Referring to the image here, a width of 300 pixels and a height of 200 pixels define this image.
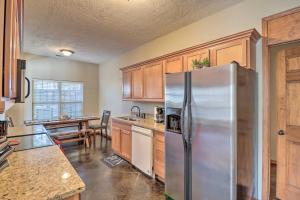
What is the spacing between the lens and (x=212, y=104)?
1823mm

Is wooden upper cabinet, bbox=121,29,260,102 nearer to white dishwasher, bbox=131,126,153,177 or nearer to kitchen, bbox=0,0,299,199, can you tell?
kitchen, bbox=0,0,299,199

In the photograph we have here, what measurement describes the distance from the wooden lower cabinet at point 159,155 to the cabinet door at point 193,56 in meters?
1.17

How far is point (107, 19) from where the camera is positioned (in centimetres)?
289

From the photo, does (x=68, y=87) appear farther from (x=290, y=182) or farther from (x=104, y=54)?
(x=290, y=182)

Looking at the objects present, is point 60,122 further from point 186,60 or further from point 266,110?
point 266,110

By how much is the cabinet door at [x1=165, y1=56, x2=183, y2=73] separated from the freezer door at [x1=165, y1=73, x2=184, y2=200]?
24.0 inches

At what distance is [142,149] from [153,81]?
1.32 meters

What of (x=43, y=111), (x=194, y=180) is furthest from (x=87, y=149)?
(x=194, y=180)

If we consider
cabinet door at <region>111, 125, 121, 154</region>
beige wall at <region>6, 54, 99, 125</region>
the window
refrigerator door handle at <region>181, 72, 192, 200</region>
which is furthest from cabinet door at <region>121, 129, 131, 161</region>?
beige wall at <region>6, 54, 99, 125</region>

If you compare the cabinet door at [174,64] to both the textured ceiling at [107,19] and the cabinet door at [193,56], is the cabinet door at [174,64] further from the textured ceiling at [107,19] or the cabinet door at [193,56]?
the textured ceiling at [107,19]

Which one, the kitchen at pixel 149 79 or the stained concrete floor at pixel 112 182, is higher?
the kitchen at pixel 149 79

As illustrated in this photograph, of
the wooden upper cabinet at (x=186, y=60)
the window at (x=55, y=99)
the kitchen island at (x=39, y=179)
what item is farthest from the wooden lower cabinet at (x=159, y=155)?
the window at (x=55, y=99)

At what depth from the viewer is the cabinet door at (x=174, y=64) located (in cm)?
288

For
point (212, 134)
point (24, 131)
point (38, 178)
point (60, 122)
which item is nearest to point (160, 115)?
point (212, 134)
